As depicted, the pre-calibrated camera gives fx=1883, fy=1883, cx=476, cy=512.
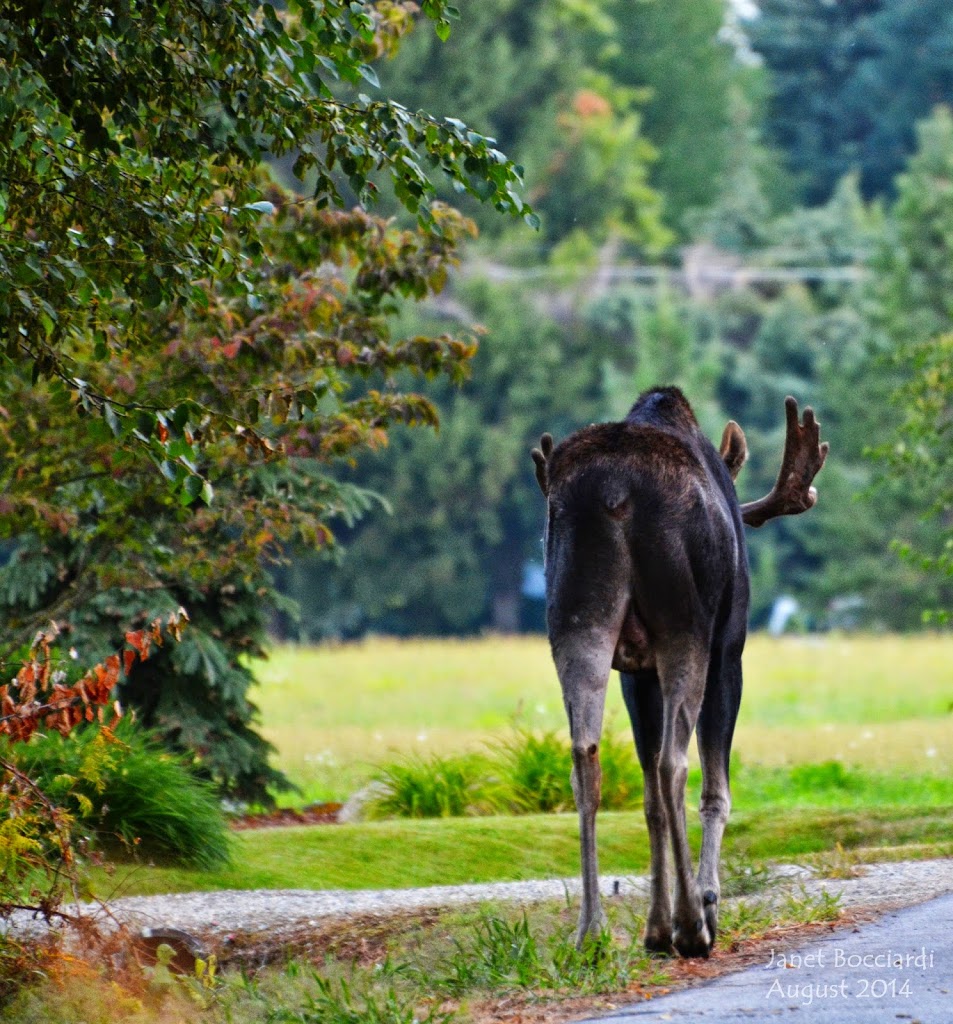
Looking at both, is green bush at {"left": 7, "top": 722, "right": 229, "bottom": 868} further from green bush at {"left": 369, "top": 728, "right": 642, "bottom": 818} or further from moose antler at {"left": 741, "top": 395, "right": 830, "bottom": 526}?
moose antler at {"left": 741, "top": 395, "right": 830, "bottom": 526}

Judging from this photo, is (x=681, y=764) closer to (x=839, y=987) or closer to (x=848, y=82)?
(x=839, y=987)

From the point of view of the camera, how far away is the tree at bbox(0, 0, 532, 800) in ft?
23.5

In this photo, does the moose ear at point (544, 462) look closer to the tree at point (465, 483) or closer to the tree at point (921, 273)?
the tree at point (921, 273)

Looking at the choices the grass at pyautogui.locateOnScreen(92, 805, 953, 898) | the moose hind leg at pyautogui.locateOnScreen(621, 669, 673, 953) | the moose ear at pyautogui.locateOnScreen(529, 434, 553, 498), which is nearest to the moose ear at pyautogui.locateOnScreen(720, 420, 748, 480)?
the moose ear at pyautogui.locateOnScreen(529, 434, 553, 498)

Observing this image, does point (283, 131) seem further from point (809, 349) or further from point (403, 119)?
point (809, 349)

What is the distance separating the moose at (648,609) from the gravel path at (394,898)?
4.71 feet

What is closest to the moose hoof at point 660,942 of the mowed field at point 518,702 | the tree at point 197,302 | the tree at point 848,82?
the tree at point 197,302

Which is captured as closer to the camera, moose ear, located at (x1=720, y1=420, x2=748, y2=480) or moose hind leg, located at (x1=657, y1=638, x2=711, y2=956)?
moose hind leg, located at (x1=657, y1=638, x2=711, y2=956)

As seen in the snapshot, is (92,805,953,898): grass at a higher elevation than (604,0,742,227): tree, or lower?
lower

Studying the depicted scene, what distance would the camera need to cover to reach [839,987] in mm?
6645

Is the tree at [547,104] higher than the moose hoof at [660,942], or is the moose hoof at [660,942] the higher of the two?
the tree at [547,104]

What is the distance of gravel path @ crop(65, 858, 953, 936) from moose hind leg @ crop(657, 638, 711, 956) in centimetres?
144

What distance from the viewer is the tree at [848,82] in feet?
188

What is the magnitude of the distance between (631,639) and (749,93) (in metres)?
Result: 60.5
